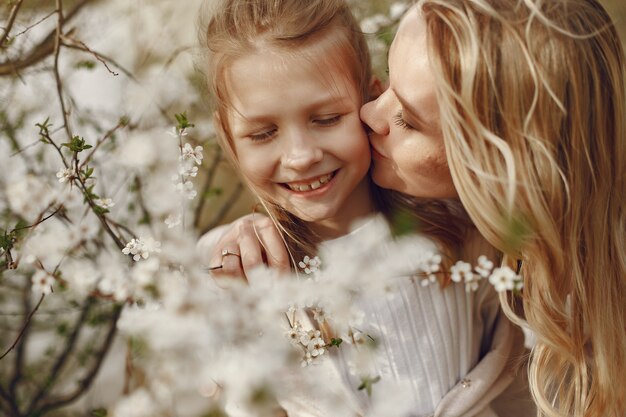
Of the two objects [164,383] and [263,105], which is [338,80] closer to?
[263,105]

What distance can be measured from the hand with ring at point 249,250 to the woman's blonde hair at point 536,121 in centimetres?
44

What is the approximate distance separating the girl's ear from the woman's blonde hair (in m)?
0.25

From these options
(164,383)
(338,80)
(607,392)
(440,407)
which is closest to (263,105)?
(338,80)

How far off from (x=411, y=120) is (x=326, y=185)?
0.22 metres

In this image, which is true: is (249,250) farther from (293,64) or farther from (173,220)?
(293,64)

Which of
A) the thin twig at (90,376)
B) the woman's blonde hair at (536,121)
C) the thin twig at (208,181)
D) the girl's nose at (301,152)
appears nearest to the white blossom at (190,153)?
the girl's nose at (301,152)

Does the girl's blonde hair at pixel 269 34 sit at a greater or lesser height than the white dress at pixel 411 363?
greater

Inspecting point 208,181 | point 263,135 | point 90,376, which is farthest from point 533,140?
point 90,376

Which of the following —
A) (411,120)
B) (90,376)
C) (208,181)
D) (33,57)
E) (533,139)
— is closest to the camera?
(533,139)

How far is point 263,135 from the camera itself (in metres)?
1.32

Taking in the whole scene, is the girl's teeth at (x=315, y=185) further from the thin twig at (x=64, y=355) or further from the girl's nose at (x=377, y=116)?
the thin twig at (x=64, y=355)

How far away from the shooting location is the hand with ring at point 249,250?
1.41 m

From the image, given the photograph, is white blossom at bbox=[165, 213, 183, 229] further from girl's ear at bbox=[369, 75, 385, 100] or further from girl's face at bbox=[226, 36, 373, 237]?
girl's ear at bbox=[369, 75, 385, 100]

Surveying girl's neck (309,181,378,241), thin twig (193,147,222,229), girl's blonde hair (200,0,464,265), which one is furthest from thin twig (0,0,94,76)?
girl's neck (309,181,378,241)
